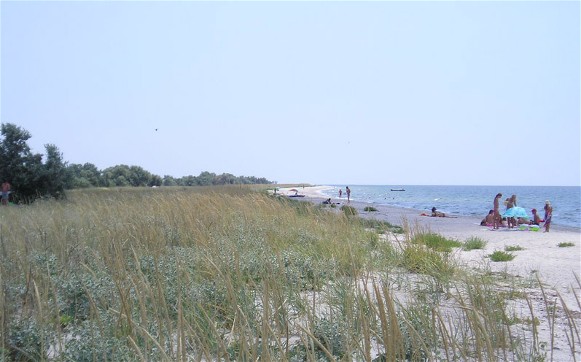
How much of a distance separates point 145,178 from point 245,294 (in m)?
56.2

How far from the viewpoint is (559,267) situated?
7.87 metres

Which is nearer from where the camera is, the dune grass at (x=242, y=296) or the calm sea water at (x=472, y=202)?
the dune grass at (x=242, y=296)

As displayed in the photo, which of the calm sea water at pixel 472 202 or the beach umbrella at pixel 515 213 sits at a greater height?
the beach umbrella at pixel 515 213

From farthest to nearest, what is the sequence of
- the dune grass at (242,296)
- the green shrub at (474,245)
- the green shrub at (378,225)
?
the green shrub at (474,245), the green shrub at (378,225), the dune grass at (242,296)

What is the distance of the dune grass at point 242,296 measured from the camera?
7.01 feet

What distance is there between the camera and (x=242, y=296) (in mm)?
3355

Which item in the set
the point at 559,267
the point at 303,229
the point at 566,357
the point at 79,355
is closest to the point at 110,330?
the point at 79,355

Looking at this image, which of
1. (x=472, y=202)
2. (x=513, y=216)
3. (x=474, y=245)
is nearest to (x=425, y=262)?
(x=474, y=245)

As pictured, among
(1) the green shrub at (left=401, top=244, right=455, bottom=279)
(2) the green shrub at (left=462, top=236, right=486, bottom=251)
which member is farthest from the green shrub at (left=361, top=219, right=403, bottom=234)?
(1) the green shrub at (left=401, top=244, right=455, bottom=279)

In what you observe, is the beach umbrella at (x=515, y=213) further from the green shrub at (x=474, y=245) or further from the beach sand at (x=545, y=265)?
the green shrub at (x=474, y=245)

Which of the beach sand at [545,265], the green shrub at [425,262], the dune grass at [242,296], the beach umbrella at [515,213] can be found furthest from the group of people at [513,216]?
the green shrub at [425,262]

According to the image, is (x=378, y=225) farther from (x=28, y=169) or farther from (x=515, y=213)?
(x=28, y=169)

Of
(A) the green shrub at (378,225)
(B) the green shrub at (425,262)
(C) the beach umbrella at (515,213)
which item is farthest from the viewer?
(C) the beach umbrella at (515,213)

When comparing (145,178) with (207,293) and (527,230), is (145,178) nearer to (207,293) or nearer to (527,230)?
(527,230)
